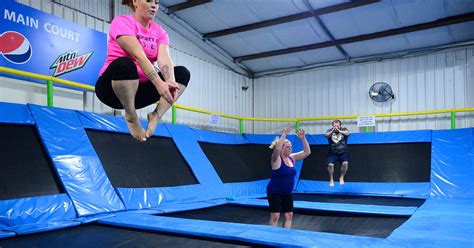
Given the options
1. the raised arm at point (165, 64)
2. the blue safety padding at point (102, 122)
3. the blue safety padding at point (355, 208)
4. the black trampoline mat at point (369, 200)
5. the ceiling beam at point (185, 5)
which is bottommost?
the black trampoline mat at point (369, 200)

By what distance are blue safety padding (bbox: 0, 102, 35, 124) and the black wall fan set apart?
6837 millimetres

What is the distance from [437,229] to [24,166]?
4.19 meters

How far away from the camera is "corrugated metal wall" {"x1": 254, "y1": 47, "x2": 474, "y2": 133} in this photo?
25.1 ft

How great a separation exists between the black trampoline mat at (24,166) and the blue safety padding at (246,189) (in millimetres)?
3000

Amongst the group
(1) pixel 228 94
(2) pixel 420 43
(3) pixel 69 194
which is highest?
(2) pixel 420 43

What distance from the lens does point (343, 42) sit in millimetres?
8055

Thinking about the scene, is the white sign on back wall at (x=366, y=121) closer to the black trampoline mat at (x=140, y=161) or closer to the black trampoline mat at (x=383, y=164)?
the black trampoline mat at (x=383, y=164)

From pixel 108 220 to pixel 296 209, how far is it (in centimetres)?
258

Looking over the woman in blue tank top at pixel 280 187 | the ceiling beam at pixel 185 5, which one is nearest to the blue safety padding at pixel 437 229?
the woman in blue tank top at pixel 280 187

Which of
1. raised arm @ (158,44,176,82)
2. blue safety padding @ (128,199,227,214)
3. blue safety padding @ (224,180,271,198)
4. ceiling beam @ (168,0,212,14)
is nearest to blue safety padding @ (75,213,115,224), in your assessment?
blue safety padding @ (128,199,227,214)

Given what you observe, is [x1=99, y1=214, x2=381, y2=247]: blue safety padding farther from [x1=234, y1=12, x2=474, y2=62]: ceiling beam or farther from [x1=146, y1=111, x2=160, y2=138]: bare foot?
[x1=234, y1=12, x2=474, y2=62]: ceiling beam

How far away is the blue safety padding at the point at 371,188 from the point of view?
639 centimetres

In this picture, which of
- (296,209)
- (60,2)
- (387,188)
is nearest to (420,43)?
(387,188)

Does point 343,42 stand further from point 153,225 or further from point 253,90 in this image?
point 153,225
